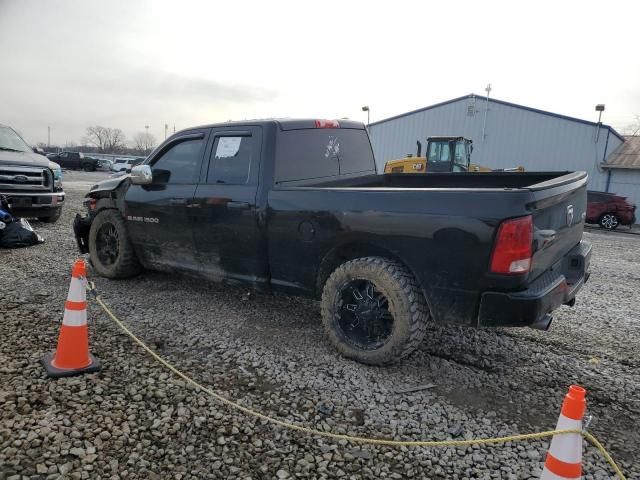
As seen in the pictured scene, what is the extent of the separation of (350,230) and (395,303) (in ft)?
2.11

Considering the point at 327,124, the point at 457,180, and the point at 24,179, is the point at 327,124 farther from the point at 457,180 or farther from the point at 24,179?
the point at 24,179

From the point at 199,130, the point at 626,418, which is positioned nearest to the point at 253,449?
the point at 626,418

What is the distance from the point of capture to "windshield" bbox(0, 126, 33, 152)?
29.8 feet

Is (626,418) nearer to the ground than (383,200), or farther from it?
nearer to the ground

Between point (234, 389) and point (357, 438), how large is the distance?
0.99 meters

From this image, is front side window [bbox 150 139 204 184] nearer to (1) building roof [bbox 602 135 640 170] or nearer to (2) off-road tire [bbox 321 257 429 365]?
(2) off-road tire [bbox 321 257 429 365]

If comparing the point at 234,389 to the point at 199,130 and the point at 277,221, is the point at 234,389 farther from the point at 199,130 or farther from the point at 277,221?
the point at 199,130

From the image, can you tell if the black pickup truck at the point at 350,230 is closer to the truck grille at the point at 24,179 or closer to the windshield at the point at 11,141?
the truck grille at the point at 24,179

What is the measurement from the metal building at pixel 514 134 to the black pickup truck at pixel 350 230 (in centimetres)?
2158

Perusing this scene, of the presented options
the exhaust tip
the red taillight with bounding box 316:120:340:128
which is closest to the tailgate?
the exhaust tip

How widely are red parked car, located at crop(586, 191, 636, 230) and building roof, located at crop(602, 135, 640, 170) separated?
20.2 feet

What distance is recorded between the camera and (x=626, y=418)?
2.87 m

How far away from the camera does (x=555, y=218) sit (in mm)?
3180

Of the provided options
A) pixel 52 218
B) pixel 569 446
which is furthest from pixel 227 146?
pixel 52 218
